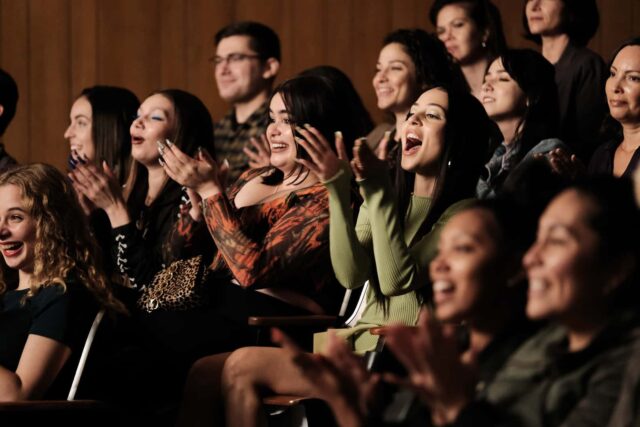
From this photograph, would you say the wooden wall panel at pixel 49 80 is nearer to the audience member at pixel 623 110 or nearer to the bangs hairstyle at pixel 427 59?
the bangs hairstyle at pixel 427 59

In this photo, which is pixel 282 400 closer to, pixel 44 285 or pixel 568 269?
pixel 44 285

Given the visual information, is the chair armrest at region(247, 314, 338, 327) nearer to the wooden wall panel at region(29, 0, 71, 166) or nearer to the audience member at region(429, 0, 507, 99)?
the audience member at region(429, 0, 507, 99)

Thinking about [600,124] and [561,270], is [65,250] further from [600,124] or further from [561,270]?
[600,124]

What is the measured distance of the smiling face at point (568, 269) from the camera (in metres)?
1.46

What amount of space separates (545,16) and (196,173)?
4.23ft

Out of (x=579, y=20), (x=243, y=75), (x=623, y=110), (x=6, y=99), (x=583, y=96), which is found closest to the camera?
(x=623, y=110)

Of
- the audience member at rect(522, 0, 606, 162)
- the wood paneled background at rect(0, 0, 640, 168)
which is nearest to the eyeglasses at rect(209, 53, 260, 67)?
the wood paneled background at rect(0, 0, 640, 168)

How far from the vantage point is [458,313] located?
1.63m

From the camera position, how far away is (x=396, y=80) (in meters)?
3.62

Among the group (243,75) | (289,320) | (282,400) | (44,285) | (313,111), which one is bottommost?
(282,400)

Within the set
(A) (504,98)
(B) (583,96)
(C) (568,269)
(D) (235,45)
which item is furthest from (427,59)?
(C) (568,269)

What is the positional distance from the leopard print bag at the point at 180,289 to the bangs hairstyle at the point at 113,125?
2.37ft

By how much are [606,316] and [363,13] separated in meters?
3.44

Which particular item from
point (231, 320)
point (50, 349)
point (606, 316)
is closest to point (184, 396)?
point (231, 320)
